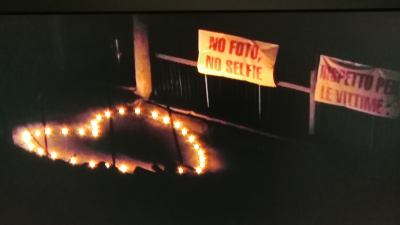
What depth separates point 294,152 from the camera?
4.65 feet

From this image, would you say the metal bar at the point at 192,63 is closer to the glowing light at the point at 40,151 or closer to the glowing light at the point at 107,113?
the glowing light at the point at 107,113

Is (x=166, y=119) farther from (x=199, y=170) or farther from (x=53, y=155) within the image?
(x=53, y=155)

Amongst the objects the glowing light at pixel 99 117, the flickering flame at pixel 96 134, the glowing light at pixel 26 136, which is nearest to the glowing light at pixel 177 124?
the flickering flame at pixel 96 134

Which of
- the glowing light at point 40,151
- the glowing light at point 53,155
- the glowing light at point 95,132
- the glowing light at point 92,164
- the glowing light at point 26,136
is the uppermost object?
the glowing light at point 95,132

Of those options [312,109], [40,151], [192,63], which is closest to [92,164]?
[40,151]

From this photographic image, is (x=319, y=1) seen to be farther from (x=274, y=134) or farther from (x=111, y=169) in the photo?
(x=111, y=169)

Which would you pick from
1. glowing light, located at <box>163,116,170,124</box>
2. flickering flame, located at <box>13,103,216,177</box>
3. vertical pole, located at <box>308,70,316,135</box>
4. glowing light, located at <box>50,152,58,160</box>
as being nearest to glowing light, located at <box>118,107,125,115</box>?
flickering flame, located at <box>13,103,216,177</box>

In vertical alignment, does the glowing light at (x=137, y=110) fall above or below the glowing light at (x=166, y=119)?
above

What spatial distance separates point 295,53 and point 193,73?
0.27 metres

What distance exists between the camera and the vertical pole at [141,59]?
4.59ft

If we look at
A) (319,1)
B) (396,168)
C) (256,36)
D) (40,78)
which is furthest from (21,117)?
(396,168)

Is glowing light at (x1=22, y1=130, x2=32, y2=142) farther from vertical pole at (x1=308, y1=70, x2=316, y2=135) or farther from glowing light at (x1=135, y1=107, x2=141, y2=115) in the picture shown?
vertical pole at (x1=308, y1=70, x2=316, y2=135)

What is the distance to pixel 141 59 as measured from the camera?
4.62 feet

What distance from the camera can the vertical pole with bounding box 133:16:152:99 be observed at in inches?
55.1
